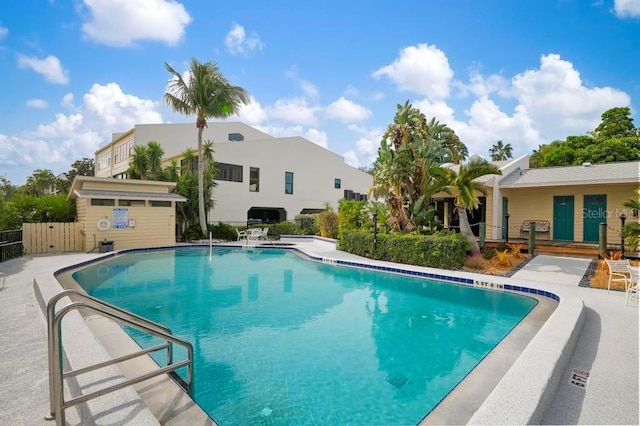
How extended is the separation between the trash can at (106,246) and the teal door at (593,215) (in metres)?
21.5

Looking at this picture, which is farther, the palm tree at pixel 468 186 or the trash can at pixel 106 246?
the trash can at pixel 106 246

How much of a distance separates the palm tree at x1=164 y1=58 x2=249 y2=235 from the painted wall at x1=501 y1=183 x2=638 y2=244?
52.9 feet

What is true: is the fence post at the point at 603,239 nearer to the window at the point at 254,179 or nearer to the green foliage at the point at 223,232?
the green foliage at the point at 223,232

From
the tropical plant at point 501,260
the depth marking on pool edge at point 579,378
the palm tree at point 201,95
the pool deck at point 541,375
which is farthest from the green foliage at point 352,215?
the depth marking on pool edge at point 579,378

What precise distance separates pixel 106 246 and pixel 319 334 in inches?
521

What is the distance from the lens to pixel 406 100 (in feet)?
42.4

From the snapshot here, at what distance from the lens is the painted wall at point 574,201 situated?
45.4 ft

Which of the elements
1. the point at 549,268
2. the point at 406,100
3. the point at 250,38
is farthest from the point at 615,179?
the point at 250,38

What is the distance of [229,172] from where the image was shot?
24578 mm

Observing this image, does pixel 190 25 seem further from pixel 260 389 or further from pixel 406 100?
pixel 260 389

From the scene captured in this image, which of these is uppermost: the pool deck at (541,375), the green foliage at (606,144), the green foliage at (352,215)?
the green foliage at (606,144)

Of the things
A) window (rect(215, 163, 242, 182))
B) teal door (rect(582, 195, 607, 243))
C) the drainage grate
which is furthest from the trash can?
teal door (rect(582, 195, 607, 243))

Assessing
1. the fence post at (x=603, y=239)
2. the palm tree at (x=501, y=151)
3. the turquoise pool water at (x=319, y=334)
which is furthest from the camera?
the palm tree at (x=501, y=151)

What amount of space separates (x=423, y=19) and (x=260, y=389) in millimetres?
14129
